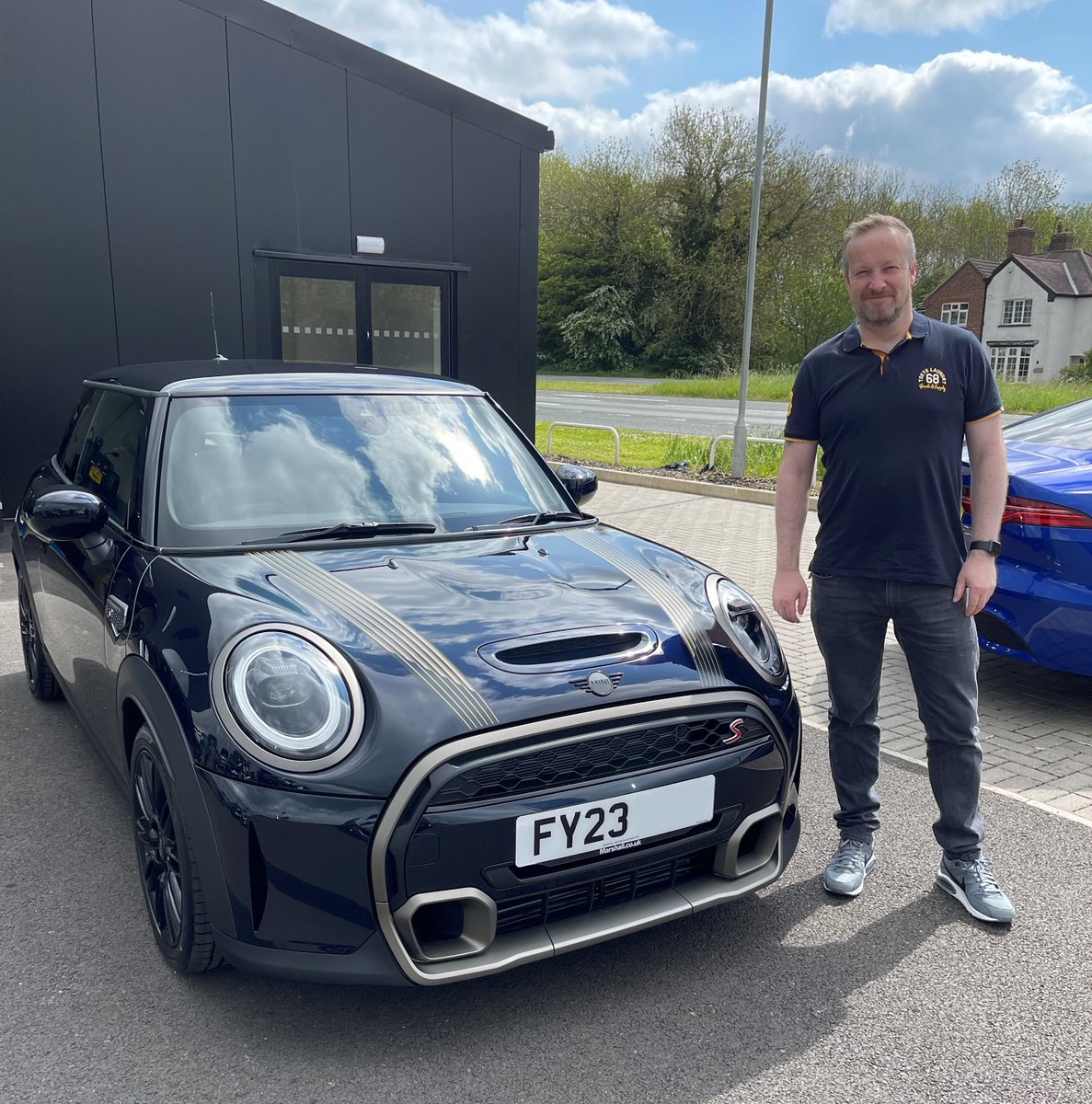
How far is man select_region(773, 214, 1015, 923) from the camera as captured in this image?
2.79 metres

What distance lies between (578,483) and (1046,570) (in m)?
2.04

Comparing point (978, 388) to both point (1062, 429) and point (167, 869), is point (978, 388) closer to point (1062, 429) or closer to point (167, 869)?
point (167, 869)

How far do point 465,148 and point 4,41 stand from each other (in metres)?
4.49

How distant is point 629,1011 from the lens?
8.07 ft

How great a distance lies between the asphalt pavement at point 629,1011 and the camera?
7.24 ft

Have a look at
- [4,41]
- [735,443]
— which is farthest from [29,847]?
[735,443]

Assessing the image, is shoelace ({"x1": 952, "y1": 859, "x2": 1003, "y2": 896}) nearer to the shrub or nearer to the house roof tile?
the shrub

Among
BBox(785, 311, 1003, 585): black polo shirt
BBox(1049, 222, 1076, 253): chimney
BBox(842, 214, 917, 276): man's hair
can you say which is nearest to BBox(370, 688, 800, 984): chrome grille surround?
BBox(785, 311, 1003, 585): black polo shirt

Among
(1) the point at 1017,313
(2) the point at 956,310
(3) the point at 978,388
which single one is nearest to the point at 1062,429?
(3) the point at 978,388

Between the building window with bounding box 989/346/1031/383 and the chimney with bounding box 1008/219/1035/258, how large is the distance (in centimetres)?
506

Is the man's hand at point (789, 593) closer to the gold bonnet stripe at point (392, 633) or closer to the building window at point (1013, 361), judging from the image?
the gold bonnet stripe at point (392, 633)

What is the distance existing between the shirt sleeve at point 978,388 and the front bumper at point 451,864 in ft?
3.93

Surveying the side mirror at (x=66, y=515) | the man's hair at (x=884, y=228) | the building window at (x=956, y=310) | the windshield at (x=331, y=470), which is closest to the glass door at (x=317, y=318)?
the windshield at (x=331, y=470)

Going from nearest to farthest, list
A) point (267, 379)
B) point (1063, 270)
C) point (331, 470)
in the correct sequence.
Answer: point (331, 470) → point (267, 379) → point (1063, 270)
